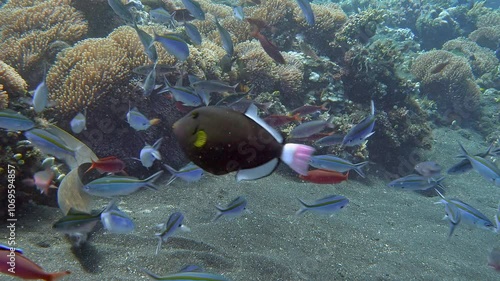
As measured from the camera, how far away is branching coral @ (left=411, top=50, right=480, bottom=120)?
11.9 meters

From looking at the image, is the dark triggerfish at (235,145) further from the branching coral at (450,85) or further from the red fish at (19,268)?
the branching coral at (450,85)

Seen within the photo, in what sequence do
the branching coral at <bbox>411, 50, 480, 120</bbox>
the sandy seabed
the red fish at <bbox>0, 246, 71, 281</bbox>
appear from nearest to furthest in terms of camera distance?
the red fish at <bbox>0, 246, 71, 281</bbox>, the sandy seabed, the branching coral at <bbox>411, 50, 480, 120</bbox>

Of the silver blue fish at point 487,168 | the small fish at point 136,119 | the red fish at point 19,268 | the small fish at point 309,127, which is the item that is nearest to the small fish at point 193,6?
the small fish at point 136,119

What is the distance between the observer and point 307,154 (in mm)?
1194

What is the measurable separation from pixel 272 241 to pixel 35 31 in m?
6.77

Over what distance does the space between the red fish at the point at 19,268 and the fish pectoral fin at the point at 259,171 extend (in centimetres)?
148

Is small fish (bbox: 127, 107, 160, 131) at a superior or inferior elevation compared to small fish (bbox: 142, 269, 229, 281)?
inferior

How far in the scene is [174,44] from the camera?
427 cm

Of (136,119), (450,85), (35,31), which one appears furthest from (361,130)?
(450,85)

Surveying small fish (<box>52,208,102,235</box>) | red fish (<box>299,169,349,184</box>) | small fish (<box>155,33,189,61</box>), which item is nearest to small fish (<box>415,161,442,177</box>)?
red fish (<box>299,169,349,184</box>)

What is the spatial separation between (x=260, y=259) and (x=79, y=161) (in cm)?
287

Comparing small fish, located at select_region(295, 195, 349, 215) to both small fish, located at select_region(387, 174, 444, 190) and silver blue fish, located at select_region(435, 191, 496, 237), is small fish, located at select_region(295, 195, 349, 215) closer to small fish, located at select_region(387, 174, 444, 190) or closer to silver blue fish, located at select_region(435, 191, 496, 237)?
small fish, located at select_region(387, 174, 444, 190)

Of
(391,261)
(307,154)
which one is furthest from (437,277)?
(307,154)

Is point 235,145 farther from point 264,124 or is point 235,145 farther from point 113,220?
point 113,220
